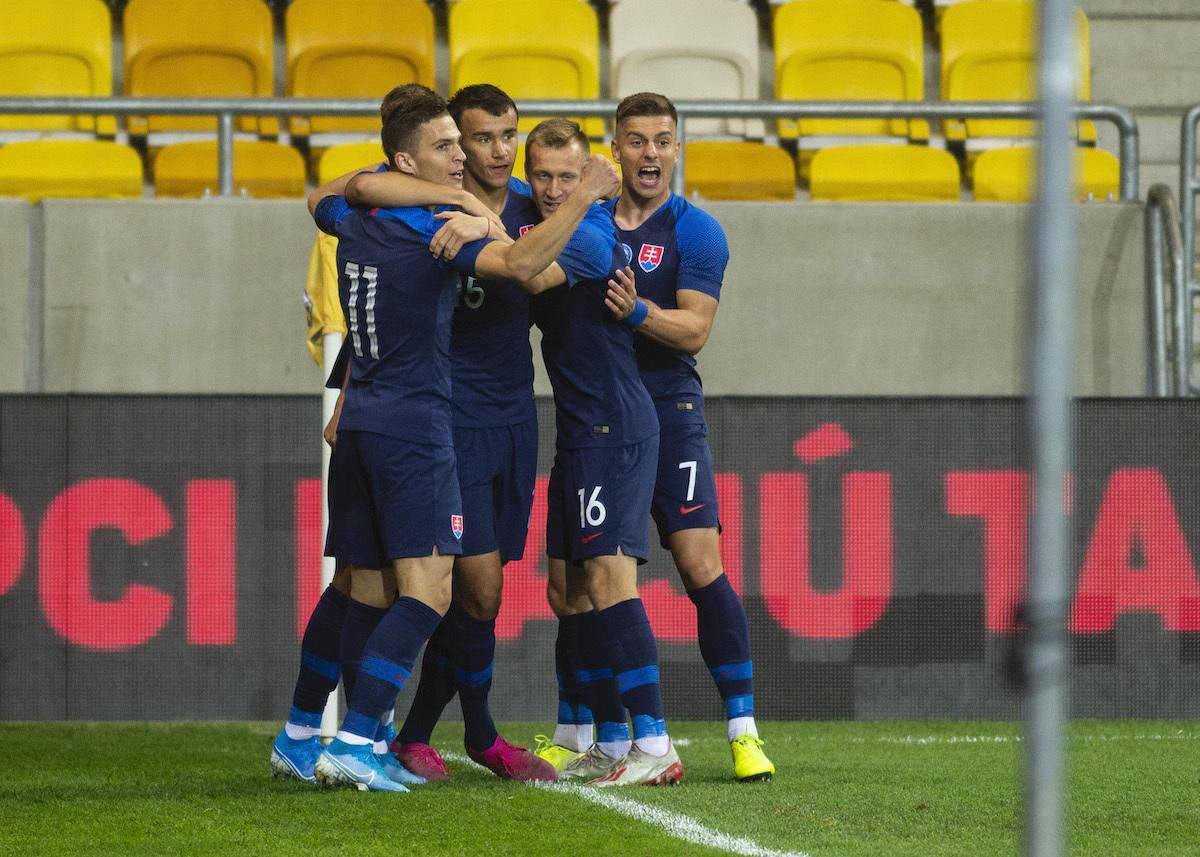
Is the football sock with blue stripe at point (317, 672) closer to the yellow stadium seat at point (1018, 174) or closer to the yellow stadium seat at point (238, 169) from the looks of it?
the yellow stadium seat at point (238, 169)

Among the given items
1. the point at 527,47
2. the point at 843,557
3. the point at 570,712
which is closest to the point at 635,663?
the point at 570,712

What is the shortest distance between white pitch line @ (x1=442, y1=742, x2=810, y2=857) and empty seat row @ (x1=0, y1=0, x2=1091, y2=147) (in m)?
5.67

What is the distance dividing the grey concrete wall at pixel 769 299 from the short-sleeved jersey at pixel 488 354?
2707mm

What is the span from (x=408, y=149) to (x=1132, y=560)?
12.0 feet

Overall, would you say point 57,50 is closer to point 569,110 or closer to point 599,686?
point 569,110

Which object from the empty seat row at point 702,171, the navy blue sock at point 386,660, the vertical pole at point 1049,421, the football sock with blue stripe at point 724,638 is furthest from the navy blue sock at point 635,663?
the empty seat row at point 702,171

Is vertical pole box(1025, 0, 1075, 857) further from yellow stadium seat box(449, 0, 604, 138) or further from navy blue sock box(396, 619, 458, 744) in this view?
yellow stadium seat box(449, 0, 604, 138)

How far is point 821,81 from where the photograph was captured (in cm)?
1016

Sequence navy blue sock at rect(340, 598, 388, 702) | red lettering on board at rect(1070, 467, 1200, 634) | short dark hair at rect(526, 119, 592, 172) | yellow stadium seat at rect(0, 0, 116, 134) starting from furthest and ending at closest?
yellow stadium seat at rect(0, 0, 116, 134) < red lettering on board at rect(1070, 467, 1200, 634) < short dark hair at rect(526, 119, 592, 172) < navy blue sock at rect(340, 598, 388, 702)

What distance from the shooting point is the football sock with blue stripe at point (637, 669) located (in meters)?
4.85

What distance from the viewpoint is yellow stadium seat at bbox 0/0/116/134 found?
9.83 m

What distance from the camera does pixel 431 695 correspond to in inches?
201

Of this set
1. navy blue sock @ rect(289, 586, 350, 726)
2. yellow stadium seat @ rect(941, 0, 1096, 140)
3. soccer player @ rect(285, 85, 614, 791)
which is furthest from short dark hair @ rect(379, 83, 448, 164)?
yellow stadium seat @ rect(941, 0, 1096, 140)

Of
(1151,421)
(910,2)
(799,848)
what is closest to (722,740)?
(1151,421)
